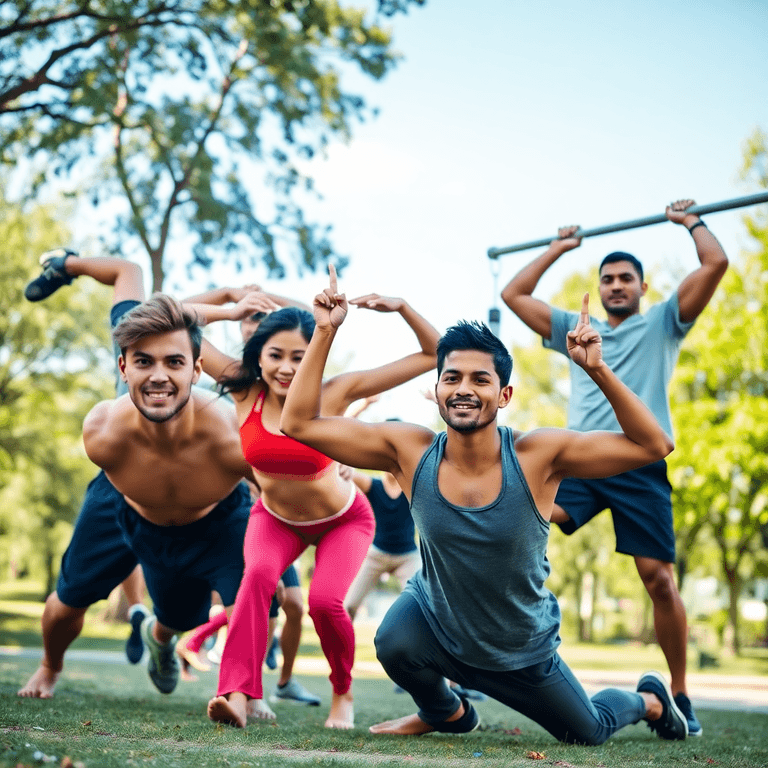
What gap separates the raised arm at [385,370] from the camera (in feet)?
15.0

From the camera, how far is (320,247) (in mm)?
16094

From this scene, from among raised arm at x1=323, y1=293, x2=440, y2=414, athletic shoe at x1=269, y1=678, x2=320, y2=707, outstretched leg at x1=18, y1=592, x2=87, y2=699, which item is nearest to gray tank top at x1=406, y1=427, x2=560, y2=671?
raised arm at x1=323, y1=293, x2=440, y2=414

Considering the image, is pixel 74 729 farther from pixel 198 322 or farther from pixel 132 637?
pixel 132 637

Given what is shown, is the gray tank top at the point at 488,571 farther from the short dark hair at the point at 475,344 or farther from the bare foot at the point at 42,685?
the bare foot at the point at 42,685

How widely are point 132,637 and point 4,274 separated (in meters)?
19.6

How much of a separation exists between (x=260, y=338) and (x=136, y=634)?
11.1 ft

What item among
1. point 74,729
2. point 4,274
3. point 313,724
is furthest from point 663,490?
point 4,274

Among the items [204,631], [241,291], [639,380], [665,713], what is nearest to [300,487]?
[204,631]

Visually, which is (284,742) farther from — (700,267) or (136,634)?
(136,634)

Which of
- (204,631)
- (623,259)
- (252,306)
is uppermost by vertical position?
(623,259)

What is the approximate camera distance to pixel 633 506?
5.05 meters

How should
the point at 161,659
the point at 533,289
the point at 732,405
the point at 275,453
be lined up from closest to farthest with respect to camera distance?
1. the point at 275,453
2. the point at 533,289
3. the point at 161,659
4. the point at 732,405

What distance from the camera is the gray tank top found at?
3578 millimetres

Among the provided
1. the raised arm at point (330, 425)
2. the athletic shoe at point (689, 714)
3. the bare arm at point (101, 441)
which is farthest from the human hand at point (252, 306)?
the athletic shoe at point (689, 714)
